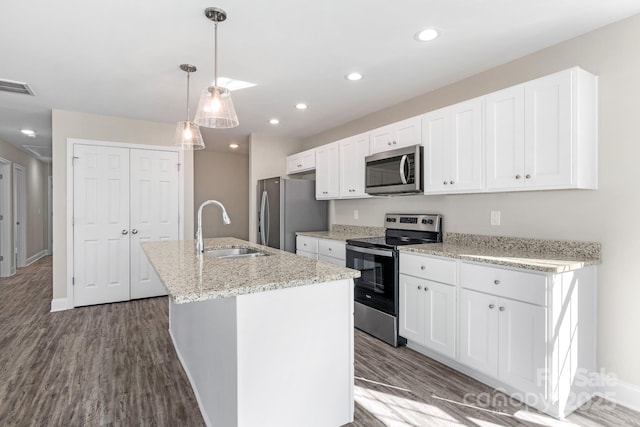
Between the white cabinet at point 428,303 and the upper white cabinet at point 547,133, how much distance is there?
75 cm

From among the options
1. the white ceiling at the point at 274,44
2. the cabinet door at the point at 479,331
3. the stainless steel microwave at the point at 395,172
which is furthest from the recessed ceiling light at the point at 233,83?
the cabinet door at the point at 479,331

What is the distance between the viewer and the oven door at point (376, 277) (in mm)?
2879

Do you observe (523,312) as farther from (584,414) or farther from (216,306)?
(216,306)

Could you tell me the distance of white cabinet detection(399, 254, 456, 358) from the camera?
8.04ft

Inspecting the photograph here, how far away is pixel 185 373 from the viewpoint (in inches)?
97.3

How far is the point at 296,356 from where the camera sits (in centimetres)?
164

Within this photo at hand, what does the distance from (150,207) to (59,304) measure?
1.49m

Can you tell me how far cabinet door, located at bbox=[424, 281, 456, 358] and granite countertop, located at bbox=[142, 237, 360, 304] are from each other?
1059 mm

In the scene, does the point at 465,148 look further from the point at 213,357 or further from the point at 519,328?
the point at 213,357

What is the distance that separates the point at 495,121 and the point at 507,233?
34.5 inches

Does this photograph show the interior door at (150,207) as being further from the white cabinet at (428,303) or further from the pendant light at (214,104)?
the white cabinet at (428,303)

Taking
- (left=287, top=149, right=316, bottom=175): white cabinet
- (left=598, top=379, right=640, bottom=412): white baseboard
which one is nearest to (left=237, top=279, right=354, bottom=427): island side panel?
(left=598, top=379, right=640, bottom=412): white baseboard

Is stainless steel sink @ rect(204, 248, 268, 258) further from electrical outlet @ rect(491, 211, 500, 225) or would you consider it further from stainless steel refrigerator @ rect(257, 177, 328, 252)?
electrical outlet @ rect(491, 211, 500, 225)

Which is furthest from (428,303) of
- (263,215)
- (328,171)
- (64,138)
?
(64,138)
